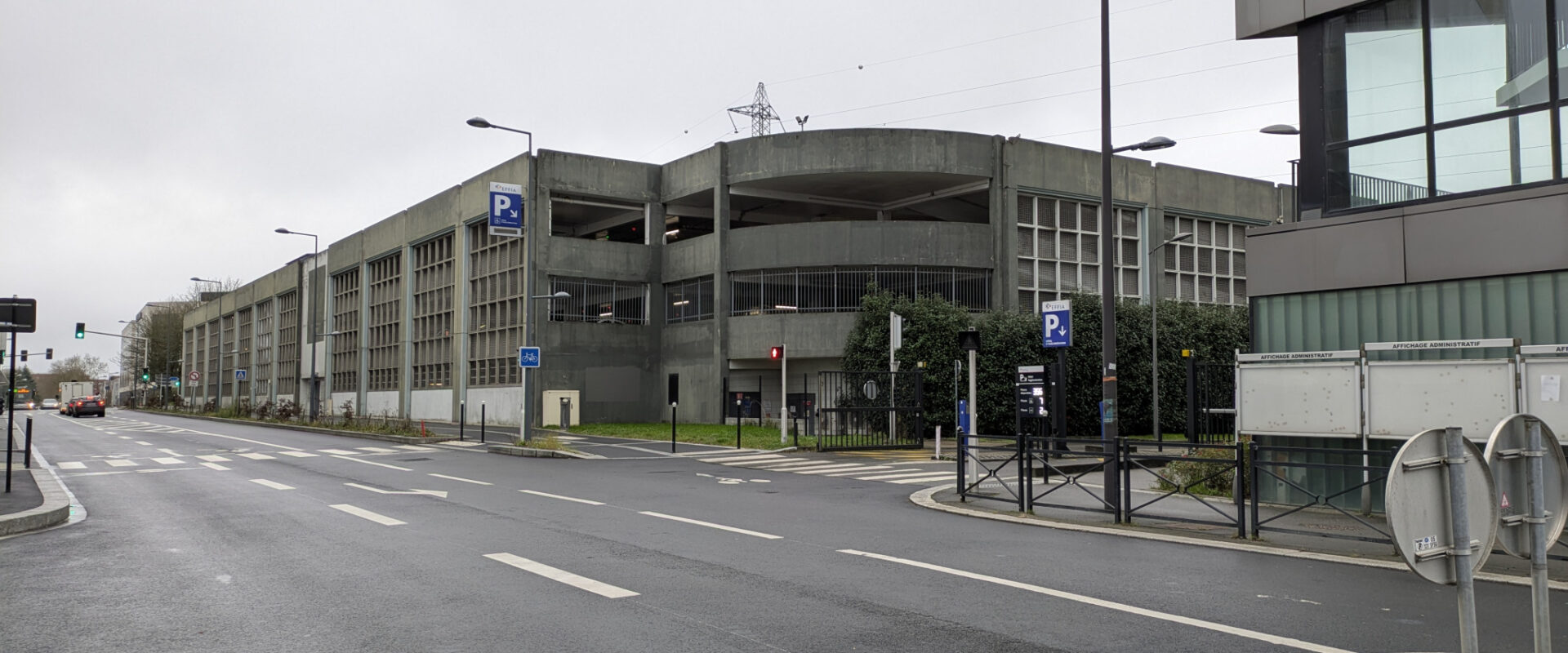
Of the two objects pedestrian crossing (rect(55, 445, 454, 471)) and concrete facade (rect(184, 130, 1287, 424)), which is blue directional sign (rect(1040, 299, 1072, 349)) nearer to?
pedestrian crossing (rect(55, 445, 454, 471))

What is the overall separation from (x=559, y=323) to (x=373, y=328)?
2350cm

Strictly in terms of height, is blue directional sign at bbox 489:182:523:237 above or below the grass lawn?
above

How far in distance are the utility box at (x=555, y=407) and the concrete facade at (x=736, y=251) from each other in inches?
13.4

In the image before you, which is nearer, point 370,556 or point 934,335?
point 370,556

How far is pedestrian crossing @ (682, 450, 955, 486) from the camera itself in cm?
1997

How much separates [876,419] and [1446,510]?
26049 mm

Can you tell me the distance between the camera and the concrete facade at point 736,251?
40.1 m

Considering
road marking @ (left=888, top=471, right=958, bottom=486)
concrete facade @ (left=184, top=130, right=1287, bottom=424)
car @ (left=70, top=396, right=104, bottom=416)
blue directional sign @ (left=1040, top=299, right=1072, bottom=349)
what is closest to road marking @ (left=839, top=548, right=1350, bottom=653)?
blue directional sign @ (left=1040, top=299, right=1072, bottom=349)

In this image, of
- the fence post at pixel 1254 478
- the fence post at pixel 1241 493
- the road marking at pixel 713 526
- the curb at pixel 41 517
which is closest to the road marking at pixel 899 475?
the road marking at pixel 713 526

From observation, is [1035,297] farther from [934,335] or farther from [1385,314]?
[1385,314]

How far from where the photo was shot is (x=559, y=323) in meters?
43.8

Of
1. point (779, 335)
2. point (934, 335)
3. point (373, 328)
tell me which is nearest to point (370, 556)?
point (934, 335)

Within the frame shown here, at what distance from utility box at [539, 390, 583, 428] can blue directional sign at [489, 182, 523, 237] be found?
1212cm

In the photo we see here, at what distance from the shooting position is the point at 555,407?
43.1 m
